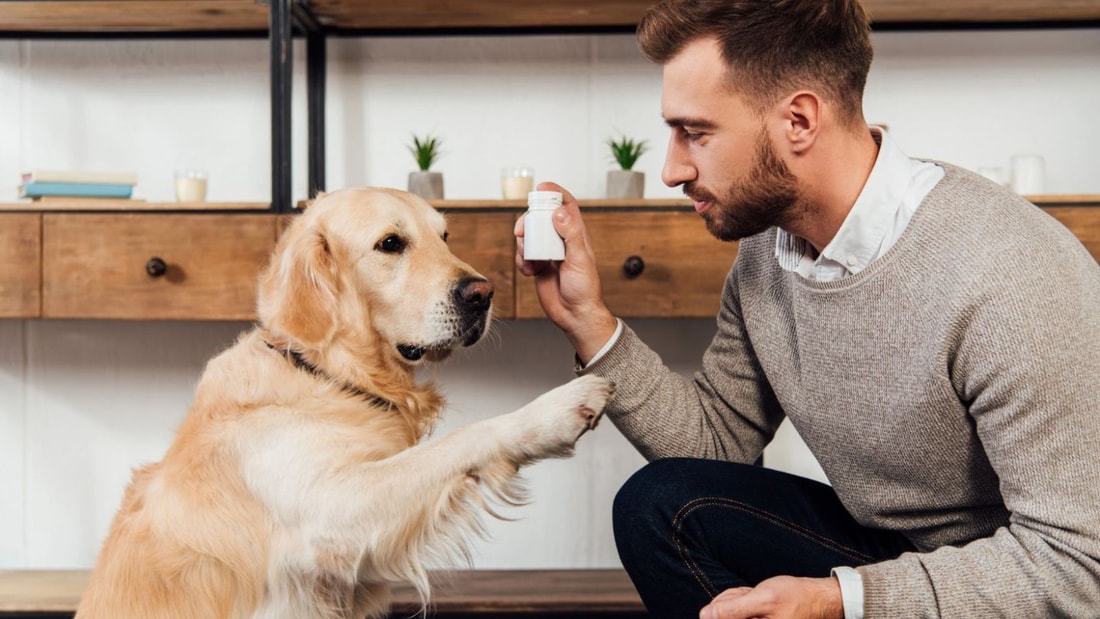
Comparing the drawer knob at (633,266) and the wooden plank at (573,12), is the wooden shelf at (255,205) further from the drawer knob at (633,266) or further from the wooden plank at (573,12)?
the wooden plank at (573,12)

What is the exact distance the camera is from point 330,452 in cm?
133

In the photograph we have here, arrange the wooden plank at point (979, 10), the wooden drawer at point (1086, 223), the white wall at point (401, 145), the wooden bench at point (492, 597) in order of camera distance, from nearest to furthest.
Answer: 1. the wooden drawer at point (1086, 223)
2. the wooden bench at point (492, 597)
3. the wooden plank at point (979, 10)
4. the white wall at point (401, 145)

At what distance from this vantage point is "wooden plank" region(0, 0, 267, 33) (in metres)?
2.35

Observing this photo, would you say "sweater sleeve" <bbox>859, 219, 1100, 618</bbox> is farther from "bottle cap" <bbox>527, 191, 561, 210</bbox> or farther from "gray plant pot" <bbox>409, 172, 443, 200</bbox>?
"gray plant pot" <bbox>409, 172, 443, 200</bbox>

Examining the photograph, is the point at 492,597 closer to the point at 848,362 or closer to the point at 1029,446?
the point at 848,362

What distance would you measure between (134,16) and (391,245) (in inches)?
55.5

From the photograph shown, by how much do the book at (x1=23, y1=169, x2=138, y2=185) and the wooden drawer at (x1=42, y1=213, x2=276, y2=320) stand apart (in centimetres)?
13

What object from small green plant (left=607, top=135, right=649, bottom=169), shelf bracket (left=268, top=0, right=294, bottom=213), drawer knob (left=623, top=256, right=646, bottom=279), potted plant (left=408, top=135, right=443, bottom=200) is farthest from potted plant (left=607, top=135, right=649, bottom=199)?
shelf bracket (left=268, top=0, right=294, bottom=213)

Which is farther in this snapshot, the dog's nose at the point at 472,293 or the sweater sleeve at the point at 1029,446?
the dog's nose at the point at 472,293

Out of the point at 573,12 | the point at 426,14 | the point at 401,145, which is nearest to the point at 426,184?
the point at 401,145

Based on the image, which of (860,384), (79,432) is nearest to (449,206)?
(860,384)

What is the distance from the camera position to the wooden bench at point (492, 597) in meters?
2.22

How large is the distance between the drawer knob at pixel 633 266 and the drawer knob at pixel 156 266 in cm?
106

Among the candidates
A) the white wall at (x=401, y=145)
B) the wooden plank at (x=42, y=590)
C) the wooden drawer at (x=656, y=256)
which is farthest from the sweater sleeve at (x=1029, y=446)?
the wooden plank at (x=42, y=590)
